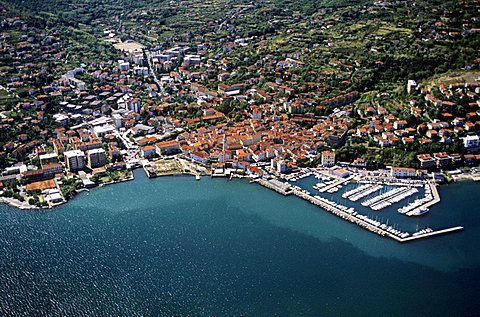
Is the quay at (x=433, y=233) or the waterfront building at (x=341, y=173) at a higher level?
the waterfront building at (x=341, y=173)

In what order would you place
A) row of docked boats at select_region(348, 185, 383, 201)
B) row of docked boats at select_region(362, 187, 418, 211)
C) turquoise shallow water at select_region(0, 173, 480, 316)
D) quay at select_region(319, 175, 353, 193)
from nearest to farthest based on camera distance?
turquoise shallow water at select_region(0, 173, 480, 316) → row of docked boats at select_region(362, 187, 418, 211) → row of docked boats at select_region(348, 185, 383, 201) → quay at select_region(319, 175, 353, 193)

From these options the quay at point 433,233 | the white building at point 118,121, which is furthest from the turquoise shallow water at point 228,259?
the white building at point 118,121

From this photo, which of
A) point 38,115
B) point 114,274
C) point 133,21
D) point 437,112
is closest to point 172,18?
point 133,21

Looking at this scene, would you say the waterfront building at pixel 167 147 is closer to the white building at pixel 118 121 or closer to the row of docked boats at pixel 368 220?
the white building at pixel 118 121

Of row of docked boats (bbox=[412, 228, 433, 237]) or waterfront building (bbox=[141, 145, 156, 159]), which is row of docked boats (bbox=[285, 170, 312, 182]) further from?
waterfront building (bbox=[141, 145, 156, 159])

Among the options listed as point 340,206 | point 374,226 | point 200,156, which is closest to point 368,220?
point 374,226

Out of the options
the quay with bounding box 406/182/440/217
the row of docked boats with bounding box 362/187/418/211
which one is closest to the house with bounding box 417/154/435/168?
the quay with bounding box 406/182/440/217
